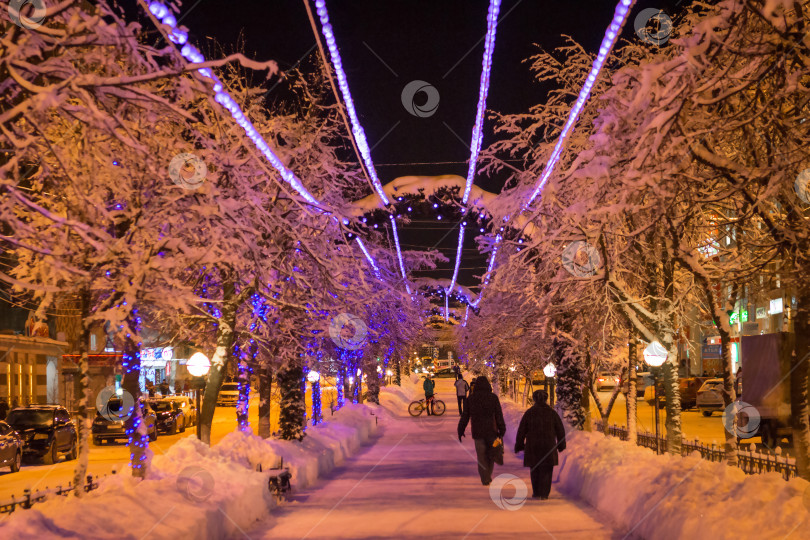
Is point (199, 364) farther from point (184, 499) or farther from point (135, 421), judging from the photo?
point (184, 499)

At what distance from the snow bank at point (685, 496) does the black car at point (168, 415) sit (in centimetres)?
2378

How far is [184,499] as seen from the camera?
1091cm

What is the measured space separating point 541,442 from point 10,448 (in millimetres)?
14391

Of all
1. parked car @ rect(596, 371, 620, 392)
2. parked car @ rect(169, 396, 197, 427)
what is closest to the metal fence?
parked car @ rect(169, 396, 197, 427)

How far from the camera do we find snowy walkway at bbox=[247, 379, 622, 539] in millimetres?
11500

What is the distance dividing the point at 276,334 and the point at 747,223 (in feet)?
35.5

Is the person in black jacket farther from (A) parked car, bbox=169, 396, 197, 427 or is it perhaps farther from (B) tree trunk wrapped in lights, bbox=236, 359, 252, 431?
(A) parked car, bbox=169, 396, 197, 427

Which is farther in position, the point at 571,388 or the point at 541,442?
the point at 571,388

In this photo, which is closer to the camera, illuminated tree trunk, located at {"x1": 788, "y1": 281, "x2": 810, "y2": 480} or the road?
illuminated tree trunk, located at {"x1": 788, "y1": 281, "x2": 810, "y2": 480}

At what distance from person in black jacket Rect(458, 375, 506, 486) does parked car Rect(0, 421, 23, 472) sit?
12.4 metres

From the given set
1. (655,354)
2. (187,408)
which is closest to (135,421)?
(655,354)

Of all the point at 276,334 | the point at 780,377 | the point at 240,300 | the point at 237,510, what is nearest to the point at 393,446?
the point at 276,334

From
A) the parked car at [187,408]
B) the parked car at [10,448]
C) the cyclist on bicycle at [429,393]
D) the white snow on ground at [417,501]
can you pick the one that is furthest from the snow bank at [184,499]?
the cyclist on bicycle at [429,393]

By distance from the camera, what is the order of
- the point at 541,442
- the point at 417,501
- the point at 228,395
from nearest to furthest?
the point at 417,501
the point at 541,442
the point at 228,395
